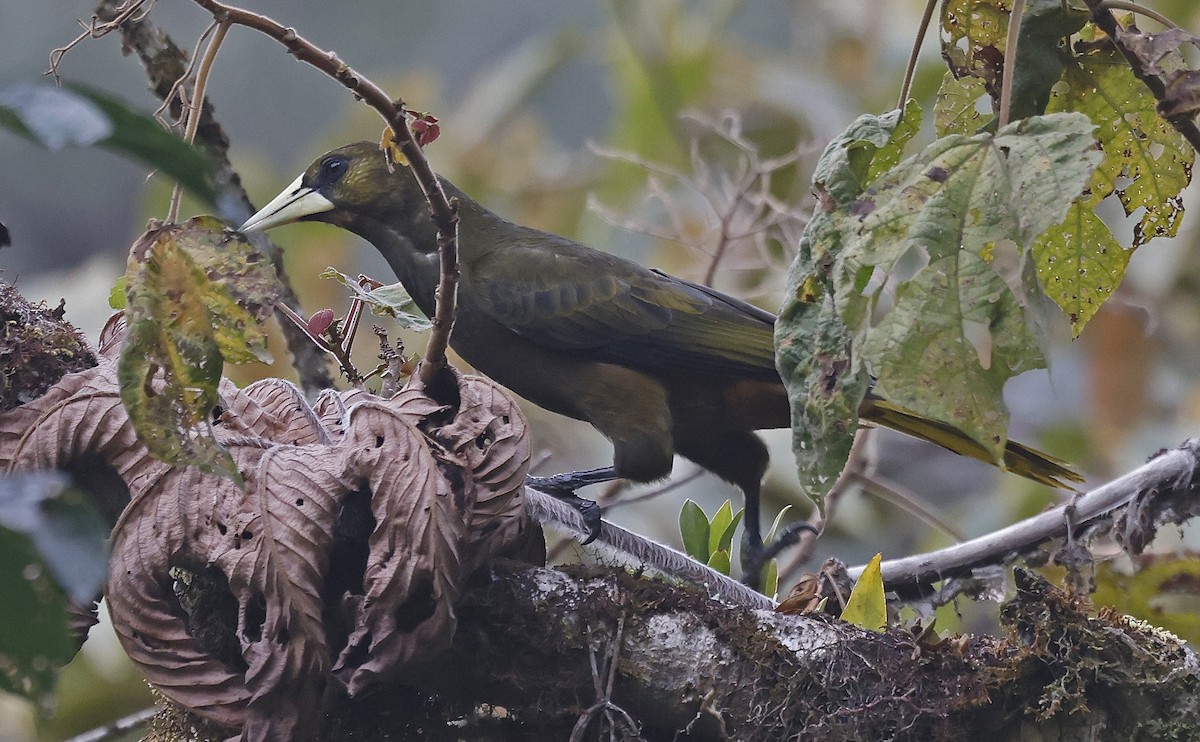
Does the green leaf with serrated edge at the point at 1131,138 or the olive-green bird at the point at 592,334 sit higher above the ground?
the green leaf with serrated edge at the point at 1131,138

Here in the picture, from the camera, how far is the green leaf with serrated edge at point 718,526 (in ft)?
8.64

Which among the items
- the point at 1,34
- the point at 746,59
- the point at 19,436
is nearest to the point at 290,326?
the point at 19,436

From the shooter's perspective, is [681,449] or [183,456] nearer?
[183,456]

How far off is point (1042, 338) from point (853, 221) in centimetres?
30

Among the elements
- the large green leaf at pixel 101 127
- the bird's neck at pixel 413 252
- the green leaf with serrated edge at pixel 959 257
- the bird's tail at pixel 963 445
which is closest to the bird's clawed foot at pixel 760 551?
the bird's tail at pixel 963 445

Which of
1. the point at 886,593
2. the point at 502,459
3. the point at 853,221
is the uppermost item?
the point at 853,221

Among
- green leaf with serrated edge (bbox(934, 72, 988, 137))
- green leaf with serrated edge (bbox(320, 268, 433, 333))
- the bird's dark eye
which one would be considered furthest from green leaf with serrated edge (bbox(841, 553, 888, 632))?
the bird's dark eye

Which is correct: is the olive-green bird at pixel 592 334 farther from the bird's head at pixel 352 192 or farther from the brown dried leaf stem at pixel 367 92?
the brown dried leaf stem at pixel 367 92

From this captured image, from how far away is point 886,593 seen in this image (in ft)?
8.32

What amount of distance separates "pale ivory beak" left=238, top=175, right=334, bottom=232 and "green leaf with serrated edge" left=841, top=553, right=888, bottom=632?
1.47 meters

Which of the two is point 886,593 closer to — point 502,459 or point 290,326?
point 502,459

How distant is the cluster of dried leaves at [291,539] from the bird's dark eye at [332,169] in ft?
3.47

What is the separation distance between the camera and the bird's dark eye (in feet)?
9.35

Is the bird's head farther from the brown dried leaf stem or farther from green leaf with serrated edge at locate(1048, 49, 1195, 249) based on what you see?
green leaf with serrated edge at locate(1048, 49, 1195, 249)
